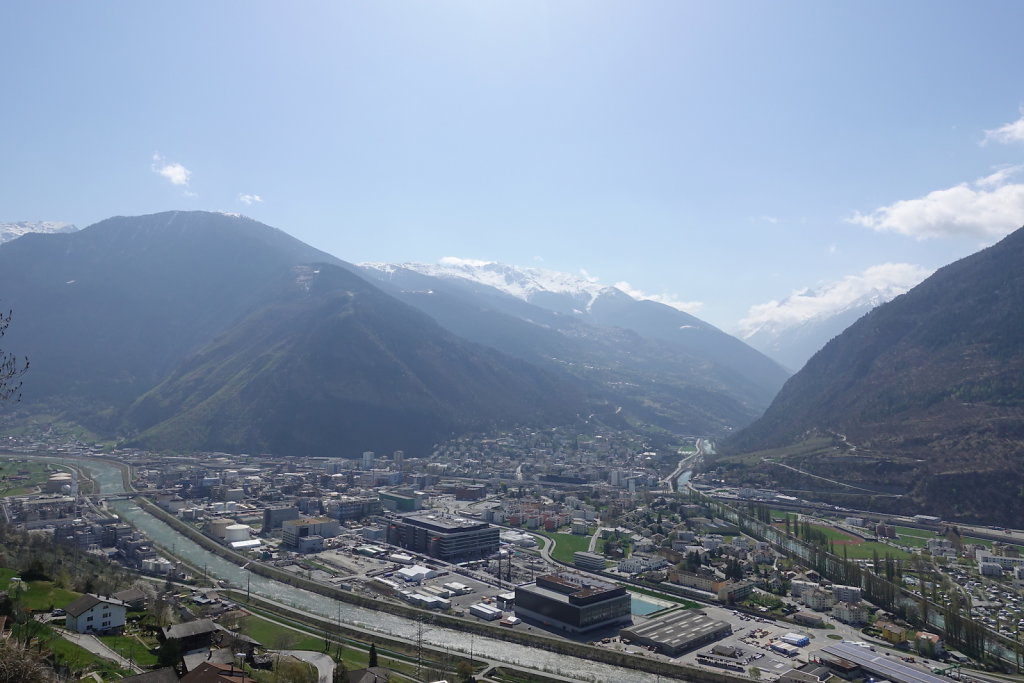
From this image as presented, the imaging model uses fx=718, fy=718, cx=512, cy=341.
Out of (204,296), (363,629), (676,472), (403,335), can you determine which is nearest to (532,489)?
(676,472)

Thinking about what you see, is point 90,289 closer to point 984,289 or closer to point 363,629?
point 363,629

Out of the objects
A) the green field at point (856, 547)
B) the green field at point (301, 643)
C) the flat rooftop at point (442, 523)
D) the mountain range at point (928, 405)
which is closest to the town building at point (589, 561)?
the flat rooftop at point (442, 523)

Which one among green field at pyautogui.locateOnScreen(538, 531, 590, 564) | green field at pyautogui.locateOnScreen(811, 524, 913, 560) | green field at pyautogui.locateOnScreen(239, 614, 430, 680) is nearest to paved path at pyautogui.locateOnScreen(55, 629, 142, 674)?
green field at pyautogui.locateOnScreen(239, 614, 430, 680)

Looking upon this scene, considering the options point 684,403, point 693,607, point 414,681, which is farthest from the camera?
point 684,403

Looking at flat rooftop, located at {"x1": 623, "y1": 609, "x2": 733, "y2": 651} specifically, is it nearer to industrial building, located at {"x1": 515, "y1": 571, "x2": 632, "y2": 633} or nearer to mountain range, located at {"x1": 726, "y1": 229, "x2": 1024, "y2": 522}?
industrial building, located at {"x1": 515, "y1": 571, "x2": 632, "y2": 633}

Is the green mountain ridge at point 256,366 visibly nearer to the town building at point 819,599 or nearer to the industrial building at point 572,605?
the industrial building at point 572,605

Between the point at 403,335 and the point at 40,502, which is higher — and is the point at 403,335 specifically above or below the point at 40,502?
above
